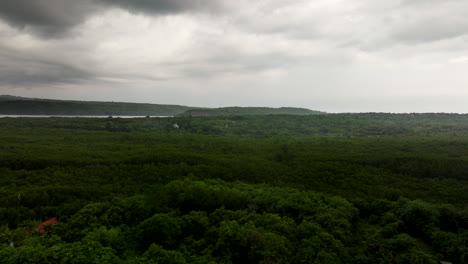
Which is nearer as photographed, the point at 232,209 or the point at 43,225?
the point at 43,225

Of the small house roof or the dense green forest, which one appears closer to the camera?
the dense green forest

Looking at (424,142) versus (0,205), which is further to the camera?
(424,142)

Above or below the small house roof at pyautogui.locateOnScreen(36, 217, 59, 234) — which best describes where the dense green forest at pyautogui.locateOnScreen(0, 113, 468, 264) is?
above

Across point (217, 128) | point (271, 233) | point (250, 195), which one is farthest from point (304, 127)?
point (271, 233)

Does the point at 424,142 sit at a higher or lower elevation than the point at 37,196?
higher

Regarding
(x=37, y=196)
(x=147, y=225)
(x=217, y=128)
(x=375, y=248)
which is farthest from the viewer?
(x=217, y=128)

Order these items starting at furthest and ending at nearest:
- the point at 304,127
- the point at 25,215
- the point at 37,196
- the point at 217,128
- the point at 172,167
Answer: the point at 304,127 → the point at 217,128 → the point at 172,167 → the point at 37,196 → the point at 25,215

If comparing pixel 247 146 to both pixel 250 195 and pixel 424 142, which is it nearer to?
pixel 250 195
